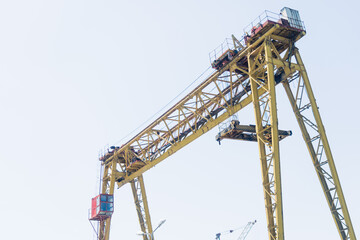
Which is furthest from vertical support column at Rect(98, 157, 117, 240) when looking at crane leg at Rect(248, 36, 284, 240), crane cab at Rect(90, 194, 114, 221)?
crane leg at Rect(248, 36, 284, 240)

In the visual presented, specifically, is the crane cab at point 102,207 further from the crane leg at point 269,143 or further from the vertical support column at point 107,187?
the crane leg at point 269,143

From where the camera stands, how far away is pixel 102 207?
3403 cm

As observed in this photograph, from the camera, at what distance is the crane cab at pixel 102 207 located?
112ft

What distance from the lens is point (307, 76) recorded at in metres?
22.3

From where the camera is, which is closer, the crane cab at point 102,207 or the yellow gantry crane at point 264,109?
the yellow gantry crane at point 264,109

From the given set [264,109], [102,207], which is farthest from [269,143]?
[102,207]

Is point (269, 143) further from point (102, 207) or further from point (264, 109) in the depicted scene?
point (102, 207)

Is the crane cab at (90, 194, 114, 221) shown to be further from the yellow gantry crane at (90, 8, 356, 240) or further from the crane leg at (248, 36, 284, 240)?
the crane leg at (248, 36, 284, 240)

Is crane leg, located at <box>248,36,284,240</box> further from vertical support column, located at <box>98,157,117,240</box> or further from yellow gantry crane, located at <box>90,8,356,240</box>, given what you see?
vertical support column, located at <box>98,157,117,240</box>

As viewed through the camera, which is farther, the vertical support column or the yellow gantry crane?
the vertical support column

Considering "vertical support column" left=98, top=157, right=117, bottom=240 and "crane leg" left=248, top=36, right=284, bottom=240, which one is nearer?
"crane leg" left=248, top=36, right=284, bottom=240

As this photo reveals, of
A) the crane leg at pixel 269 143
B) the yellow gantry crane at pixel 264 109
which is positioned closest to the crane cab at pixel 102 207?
the yellow gantry crane at pixel 264 109

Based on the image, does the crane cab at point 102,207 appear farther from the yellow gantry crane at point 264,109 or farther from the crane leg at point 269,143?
the crane leg at point 269,143

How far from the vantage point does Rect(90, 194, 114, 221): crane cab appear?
1339 inches
